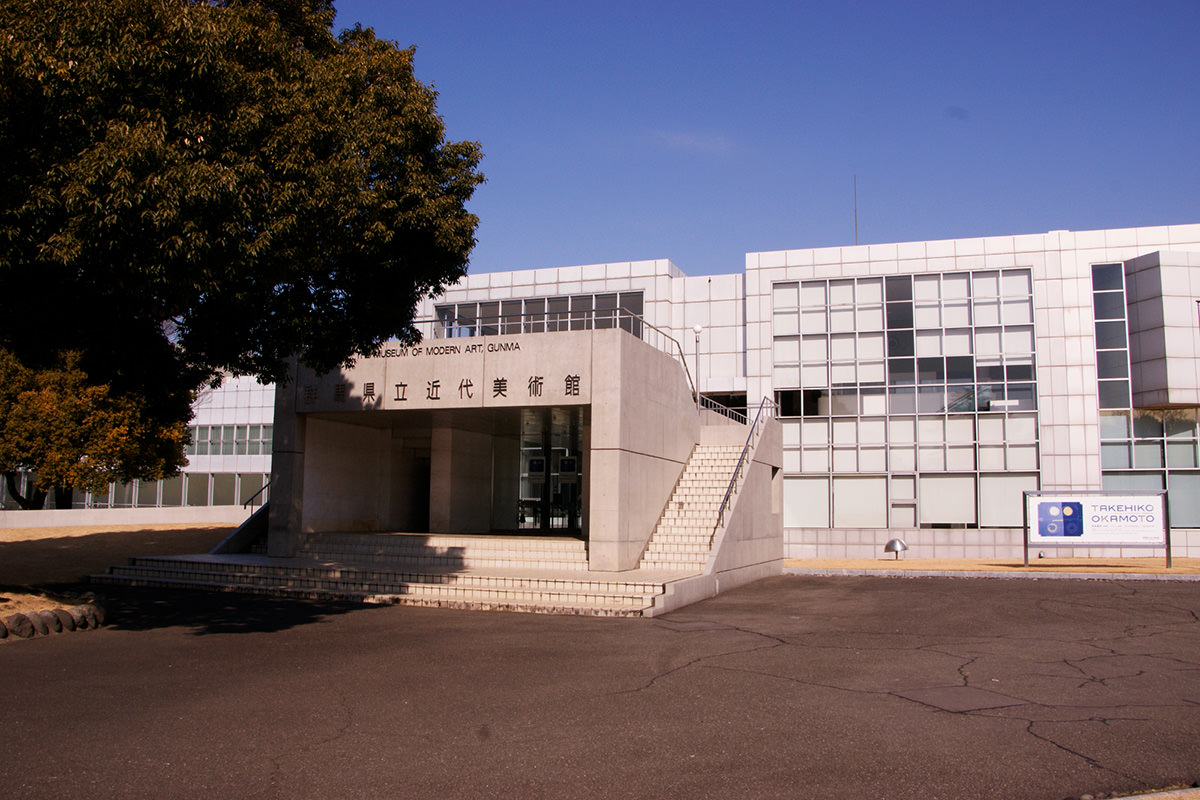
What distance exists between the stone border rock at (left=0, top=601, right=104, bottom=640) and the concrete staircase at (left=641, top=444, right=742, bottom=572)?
30.0ft

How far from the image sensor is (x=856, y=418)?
104 ft

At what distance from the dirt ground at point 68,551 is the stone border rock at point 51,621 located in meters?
0.57

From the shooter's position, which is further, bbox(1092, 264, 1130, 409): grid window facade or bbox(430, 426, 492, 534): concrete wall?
bbox(1092, 264, 1130, 409): grid window facade

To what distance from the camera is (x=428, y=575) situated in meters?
15.1

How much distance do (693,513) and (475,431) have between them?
21.1 feet

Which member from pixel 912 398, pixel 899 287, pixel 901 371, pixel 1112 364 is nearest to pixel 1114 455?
pixel 1112 364

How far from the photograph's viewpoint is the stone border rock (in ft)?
33.7

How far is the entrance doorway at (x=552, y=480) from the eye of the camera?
25.0 meters

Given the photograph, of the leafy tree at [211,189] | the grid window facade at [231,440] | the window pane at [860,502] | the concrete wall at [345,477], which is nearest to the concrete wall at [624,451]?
the leafy tree at [211,189]

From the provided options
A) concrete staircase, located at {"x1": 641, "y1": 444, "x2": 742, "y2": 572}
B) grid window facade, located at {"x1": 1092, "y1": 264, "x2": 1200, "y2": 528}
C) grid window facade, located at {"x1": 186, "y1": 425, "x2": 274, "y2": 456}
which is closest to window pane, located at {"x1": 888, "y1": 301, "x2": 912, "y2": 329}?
grid window facade, located at {"x1": 1092, "y1": 264, "x2": 1200, "y2": 528}

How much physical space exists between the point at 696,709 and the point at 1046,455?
27487 millimetres

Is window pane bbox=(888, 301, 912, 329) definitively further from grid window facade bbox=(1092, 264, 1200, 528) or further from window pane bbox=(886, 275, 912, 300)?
grid window facade bbox=(1092, 264, 1200, 528)

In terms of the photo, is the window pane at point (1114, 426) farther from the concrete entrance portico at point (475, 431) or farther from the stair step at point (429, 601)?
the stair step at point (429, 601)

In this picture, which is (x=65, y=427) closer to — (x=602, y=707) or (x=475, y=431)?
(x=475, y=431)
